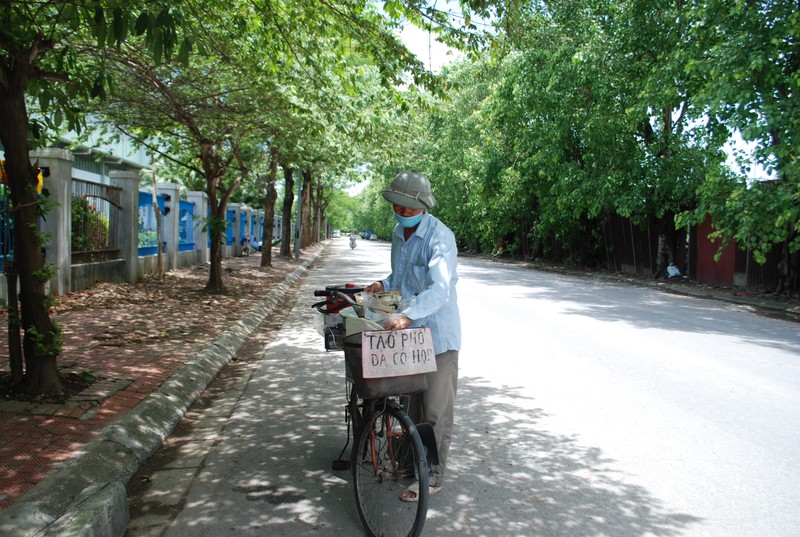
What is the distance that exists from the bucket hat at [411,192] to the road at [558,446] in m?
1.70

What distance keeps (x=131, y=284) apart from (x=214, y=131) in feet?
14.6

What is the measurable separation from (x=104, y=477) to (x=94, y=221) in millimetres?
10328

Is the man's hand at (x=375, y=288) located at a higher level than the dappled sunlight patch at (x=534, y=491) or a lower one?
higher

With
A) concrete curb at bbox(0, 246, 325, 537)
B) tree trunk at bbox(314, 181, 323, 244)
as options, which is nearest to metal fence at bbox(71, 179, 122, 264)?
concrete curb at bbox(0, 246, 325, 537)

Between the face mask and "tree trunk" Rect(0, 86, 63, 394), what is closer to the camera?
the face mask

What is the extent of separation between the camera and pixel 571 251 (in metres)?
31.5

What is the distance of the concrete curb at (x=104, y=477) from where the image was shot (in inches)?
122

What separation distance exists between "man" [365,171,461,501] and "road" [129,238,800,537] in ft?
1.68

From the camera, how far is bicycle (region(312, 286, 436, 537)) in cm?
322

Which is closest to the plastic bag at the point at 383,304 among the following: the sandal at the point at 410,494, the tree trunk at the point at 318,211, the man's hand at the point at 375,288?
the man's hand at the point at 375,288

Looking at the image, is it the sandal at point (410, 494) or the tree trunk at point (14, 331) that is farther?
the tree trunk at point (14, 331)

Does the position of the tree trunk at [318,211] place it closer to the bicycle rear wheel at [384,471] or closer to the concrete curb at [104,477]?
the concrete curb at [104,477]

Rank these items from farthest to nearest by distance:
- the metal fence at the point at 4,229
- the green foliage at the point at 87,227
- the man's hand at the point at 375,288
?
1. the green foliage at the point at 87,227
2. the metal fence at the point at 4,229
3. the man's hand at the point at 375,288

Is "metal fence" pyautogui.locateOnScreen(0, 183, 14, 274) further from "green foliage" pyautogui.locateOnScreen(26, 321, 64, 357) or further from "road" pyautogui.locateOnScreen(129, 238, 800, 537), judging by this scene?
"green foliage" pyautogui.locateOnScreen(26, 321, 64, 357)
